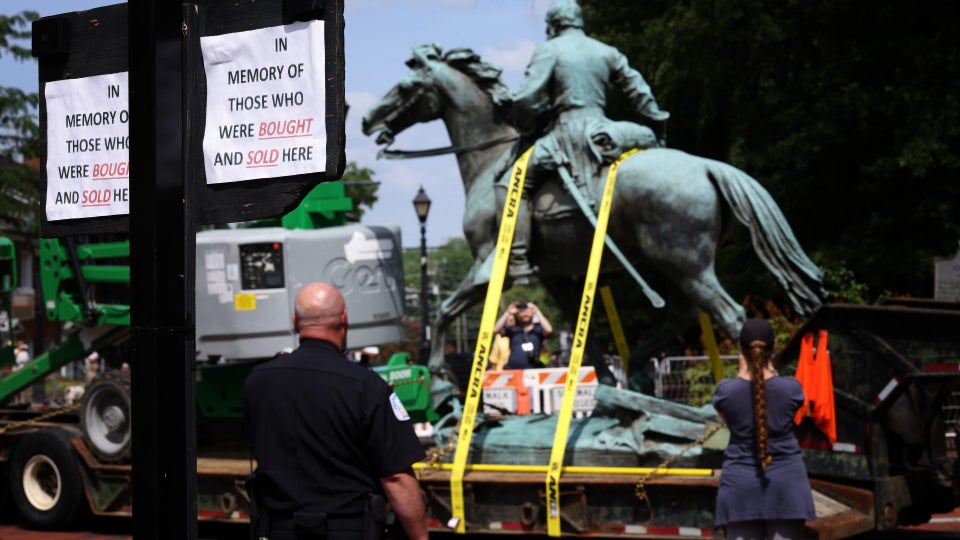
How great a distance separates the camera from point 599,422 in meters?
10.3

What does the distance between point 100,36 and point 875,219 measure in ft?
61.9

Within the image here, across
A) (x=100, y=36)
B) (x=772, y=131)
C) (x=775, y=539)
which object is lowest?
(x=775, y=539)

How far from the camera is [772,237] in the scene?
1056 centimetres

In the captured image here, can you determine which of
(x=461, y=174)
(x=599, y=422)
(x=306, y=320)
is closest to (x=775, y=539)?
(x=306, y=320)

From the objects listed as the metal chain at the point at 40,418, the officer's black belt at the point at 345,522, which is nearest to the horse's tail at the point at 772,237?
the metal chain at the point at 40,418

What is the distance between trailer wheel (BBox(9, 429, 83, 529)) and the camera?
11.7 meters

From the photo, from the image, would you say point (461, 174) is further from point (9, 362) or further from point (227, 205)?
point (227, 205)

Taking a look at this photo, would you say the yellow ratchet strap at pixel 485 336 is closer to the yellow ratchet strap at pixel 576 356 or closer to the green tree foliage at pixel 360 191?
the yellow ratchet strap at pixel 576 356

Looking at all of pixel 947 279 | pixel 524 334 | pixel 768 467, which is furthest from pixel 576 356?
pixel 524 334

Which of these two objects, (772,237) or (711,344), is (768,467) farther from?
(711,344)

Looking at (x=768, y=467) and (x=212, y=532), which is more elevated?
(x=768, y=467)

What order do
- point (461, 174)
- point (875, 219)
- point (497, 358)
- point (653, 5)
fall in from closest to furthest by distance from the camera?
point (461, 174), point (497, 358), point (875, 219), point (653, 5)

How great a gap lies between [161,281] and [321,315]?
1.43m

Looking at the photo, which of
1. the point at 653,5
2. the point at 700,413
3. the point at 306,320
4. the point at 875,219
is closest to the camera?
the point at 306,320
